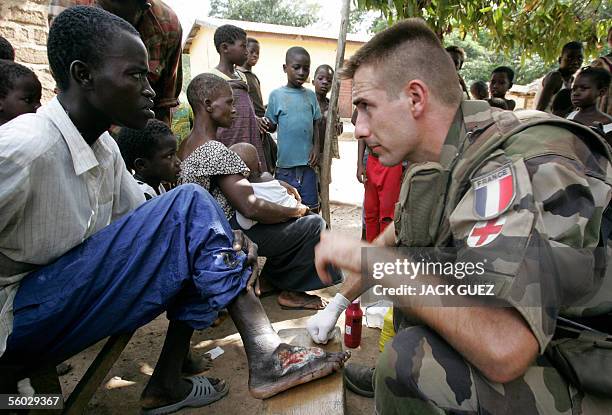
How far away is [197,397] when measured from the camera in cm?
193

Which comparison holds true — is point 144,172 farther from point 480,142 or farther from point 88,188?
point 480,142

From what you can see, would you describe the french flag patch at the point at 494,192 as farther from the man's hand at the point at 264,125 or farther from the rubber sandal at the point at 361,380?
the man's hand at the point at 264,125

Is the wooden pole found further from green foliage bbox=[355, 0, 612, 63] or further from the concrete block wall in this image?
the concrete block wall

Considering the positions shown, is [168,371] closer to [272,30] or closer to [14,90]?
[14,90]

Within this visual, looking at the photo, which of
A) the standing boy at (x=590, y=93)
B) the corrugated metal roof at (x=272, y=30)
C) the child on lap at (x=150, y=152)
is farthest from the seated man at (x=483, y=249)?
the corrugated metal roof at (x=272, y=30)

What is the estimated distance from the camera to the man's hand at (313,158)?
4500 mm

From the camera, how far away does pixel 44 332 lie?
1446mm

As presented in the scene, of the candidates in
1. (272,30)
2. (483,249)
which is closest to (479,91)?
(483,249)

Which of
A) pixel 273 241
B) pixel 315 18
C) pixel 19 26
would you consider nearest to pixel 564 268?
pixel 273 241

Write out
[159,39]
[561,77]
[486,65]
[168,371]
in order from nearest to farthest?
1. [168,371]
2. [159,39]
3. [561,77]
4. [486,65]

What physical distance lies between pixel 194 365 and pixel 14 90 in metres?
1.79

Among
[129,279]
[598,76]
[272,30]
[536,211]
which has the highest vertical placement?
[272,30]

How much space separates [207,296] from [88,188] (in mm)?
605

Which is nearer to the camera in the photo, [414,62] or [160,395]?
[414,62]
